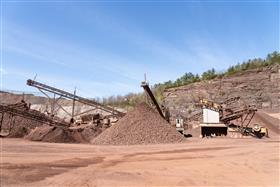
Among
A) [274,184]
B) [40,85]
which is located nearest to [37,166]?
[274,184]

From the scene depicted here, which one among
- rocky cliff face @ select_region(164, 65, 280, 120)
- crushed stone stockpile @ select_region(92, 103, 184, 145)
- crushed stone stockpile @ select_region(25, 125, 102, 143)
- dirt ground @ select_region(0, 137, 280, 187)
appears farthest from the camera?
rocky cliff face @ select_region(164, 65, 280, 120)

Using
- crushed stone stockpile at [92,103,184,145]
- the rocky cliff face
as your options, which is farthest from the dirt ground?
the rocky cliff face

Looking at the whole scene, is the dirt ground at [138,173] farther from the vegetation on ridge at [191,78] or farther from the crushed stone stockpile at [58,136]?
the vegetation on ridge at [191,78]

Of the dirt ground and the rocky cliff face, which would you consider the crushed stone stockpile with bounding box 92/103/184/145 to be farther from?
the rocky cliff face

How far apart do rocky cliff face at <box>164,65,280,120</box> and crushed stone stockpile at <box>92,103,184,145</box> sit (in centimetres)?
1990

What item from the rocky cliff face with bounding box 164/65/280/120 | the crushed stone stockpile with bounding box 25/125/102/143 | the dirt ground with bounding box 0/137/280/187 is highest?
the rocky cliff face with bounding box 164/65/280/120

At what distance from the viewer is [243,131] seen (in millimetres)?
26094

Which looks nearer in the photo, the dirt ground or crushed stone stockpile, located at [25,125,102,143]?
the dirt ground

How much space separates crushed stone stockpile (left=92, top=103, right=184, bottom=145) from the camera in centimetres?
1855

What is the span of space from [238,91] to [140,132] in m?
23.3

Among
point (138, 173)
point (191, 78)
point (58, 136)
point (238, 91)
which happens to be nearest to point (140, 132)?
point (58, 136)

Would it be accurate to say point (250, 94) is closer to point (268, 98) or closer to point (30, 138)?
point (268, 98)

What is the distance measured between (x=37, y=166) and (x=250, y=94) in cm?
3332

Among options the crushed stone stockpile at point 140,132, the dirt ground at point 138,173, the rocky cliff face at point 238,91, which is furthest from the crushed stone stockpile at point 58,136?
the rocky cliff face at point 238,91
